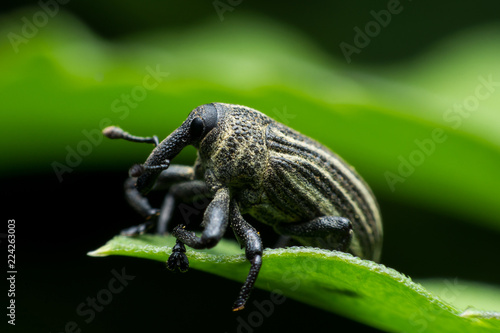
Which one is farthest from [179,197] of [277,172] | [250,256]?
[250,256]

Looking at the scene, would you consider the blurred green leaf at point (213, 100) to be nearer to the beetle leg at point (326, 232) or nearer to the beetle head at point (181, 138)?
the beetle head at point (181, 138)

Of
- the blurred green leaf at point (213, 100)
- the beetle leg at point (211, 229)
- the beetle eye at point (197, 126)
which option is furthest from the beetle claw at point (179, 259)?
the blurred green leaf at point (213, 100)

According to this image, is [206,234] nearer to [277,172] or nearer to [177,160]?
[277,172]

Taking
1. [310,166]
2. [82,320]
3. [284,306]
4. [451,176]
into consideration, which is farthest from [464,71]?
[82,320]

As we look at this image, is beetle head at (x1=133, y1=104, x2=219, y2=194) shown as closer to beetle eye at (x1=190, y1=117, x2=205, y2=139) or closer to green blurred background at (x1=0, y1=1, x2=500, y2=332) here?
beetle eye at (x1=190, y1=117, x2=205, y2=139)

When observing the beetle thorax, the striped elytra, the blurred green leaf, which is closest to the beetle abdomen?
the striped elytra

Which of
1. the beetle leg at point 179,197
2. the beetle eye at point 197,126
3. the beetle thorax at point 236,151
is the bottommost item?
the beetle leg at point 179,197
